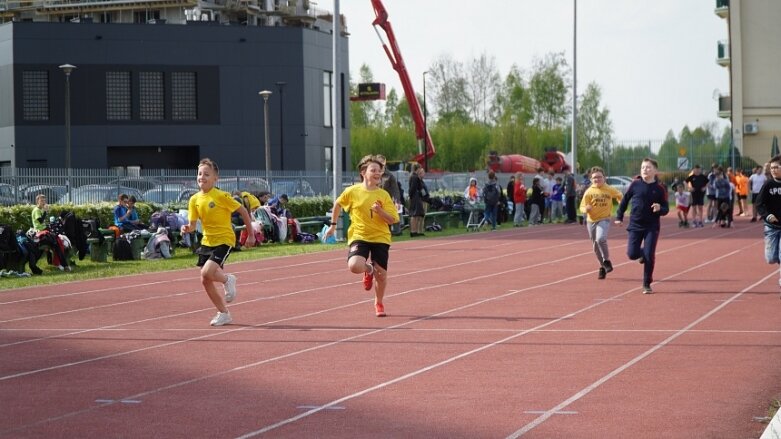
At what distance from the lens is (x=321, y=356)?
480 inches

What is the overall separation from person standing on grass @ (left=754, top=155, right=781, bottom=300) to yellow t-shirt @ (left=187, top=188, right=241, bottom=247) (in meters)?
6.71

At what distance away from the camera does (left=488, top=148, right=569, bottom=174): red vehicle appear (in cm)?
7812

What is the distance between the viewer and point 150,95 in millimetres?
66438

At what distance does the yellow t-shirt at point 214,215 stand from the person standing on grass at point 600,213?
7750 millimetres

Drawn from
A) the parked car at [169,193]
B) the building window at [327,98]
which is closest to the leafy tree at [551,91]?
the building window at [327,98]

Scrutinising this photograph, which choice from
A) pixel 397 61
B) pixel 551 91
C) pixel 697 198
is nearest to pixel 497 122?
pixel 551 91

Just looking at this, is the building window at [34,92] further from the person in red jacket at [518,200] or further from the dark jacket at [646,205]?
the dark jacket at [646,205]

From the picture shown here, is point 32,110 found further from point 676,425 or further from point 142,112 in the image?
point 676,425

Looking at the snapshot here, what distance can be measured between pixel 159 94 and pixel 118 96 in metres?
2.07

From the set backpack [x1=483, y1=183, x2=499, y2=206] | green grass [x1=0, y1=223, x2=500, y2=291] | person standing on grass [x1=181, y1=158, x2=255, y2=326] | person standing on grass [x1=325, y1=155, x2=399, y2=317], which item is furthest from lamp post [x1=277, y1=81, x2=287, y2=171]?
person standing on grass [x1=181, y1=158, x2=255, y2=326]

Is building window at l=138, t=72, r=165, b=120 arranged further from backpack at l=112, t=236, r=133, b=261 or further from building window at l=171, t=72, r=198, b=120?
backpack at l=112, t=236, r=133, b=261

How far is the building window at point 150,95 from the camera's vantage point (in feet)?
217

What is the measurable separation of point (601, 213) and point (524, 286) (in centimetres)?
211

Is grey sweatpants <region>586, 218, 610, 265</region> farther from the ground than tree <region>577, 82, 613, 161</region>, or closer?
closer
